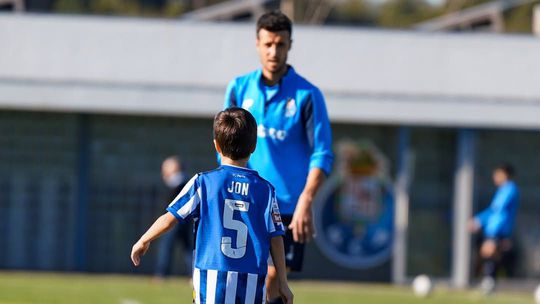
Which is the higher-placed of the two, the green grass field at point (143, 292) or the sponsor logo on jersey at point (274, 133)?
the sponsor logo on jersey at point (274, 133)

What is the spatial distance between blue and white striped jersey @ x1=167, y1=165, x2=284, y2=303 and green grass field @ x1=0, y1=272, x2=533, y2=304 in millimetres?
8267

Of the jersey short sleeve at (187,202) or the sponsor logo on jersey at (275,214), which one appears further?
the sponsor logo on jersey at (275,214)

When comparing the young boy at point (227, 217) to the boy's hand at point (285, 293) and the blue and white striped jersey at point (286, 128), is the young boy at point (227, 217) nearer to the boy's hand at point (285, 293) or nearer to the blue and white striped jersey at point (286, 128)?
the boy's hand at point (285, 293)

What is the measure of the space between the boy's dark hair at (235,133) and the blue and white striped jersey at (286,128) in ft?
5.68

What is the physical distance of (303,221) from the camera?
8.36 m

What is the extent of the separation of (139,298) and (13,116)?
899cm

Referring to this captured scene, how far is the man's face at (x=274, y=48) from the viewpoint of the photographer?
8680mm

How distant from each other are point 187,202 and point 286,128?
74.8 inches

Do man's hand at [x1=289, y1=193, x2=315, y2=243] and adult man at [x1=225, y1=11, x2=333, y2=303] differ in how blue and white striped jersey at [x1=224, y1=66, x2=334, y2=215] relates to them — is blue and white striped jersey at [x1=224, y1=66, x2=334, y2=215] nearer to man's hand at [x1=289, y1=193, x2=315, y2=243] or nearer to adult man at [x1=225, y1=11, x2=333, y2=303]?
adult man at [x1=225, y1=11, x2=333, y2=303]

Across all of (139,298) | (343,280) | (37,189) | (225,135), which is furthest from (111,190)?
(225,135)

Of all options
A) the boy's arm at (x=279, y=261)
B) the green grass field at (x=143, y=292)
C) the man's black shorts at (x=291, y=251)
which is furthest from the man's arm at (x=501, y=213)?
the boy's arm at (x=279, y=261)

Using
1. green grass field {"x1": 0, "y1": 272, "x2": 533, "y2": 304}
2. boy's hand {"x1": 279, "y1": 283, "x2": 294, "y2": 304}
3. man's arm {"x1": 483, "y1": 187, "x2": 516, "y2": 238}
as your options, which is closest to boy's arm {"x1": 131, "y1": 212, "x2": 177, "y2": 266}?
boy's hand {"x1": 279, "y1": 283, "x2": 294, "y2": 304}

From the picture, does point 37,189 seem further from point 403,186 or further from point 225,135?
point 225,135

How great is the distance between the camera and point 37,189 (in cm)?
2436
